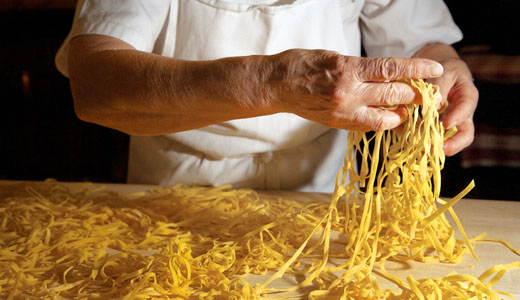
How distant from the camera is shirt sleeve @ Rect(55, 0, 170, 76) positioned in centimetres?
84

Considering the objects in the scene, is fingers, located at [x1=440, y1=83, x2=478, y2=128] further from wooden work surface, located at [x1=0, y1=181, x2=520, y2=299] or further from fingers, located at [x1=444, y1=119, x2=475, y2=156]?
wooden work surface, located at [x1=0, y1=181, x2=520, y2=299]

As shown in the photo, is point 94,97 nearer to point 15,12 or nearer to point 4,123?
point 15,12

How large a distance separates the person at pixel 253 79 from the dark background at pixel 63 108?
761 mm

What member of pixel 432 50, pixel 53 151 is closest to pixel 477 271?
pixel 432 50

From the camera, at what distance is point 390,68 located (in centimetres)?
62

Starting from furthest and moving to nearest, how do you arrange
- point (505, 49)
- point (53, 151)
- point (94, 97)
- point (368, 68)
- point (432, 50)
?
point (53, 151), point (505, 49), point (432, 50), point (94, 97), point (368, 68)

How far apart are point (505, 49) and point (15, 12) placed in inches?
68.4

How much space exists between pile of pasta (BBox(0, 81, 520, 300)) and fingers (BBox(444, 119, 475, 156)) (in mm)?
137

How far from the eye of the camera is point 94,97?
2.59 feet

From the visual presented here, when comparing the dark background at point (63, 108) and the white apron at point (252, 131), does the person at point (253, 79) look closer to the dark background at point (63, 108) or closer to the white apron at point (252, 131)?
the white apron at point (252, 131)

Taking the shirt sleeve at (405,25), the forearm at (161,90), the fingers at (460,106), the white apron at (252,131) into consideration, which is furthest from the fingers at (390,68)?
the shirt sleeve at (405,25)

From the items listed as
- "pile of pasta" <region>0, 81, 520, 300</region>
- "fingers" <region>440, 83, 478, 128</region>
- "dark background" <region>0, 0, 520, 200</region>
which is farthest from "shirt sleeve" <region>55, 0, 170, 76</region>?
"dark background" <region>0, 0, 520, 200</region>

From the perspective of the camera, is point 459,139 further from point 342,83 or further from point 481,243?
point 342,83

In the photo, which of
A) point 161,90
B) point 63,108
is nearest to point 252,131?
point 161,90
